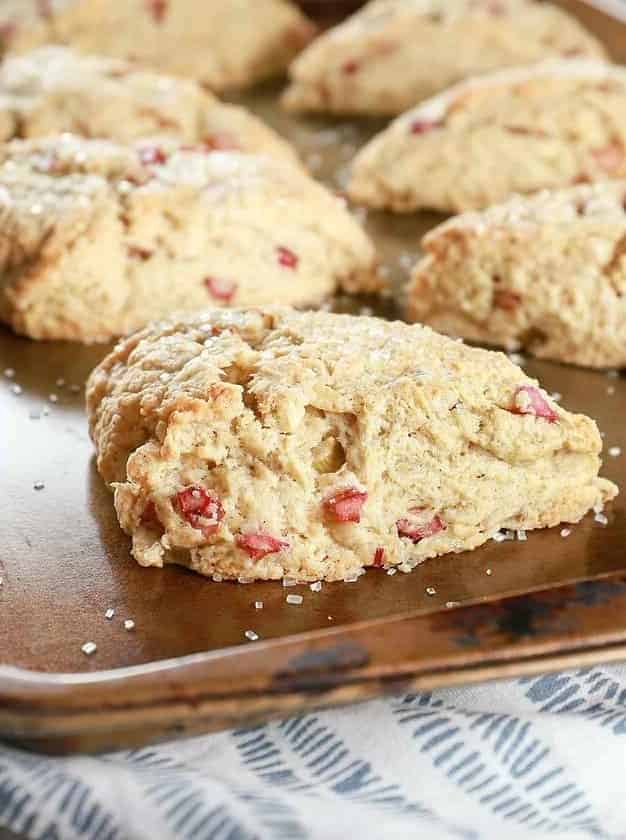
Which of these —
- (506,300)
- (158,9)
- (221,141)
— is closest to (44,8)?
(158,9)

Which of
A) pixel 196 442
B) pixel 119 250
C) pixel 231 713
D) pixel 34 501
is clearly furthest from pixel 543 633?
pixel 119 250

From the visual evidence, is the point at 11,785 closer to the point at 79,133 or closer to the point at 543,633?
the point at 543,633

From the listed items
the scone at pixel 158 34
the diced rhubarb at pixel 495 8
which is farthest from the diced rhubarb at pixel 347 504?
the scone at pixel 158 34

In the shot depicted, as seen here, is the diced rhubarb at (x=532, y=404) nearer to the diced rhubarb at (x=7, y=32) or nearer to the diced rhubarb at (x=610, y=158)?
the diced rhubarb at (x=610, y=158)

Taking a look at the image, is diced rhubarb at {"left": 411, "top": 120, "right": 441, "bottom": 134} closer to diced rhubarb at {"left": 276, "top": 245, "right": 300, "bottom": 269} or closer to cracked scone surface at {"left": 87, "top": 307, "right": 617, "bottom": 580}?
diced rhubarb at {"left": 276, "top": 245, "right": 300, "bottom": 269}

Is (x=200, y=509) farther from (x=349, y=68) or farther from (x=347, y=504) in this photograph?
(x=349, y=68)
